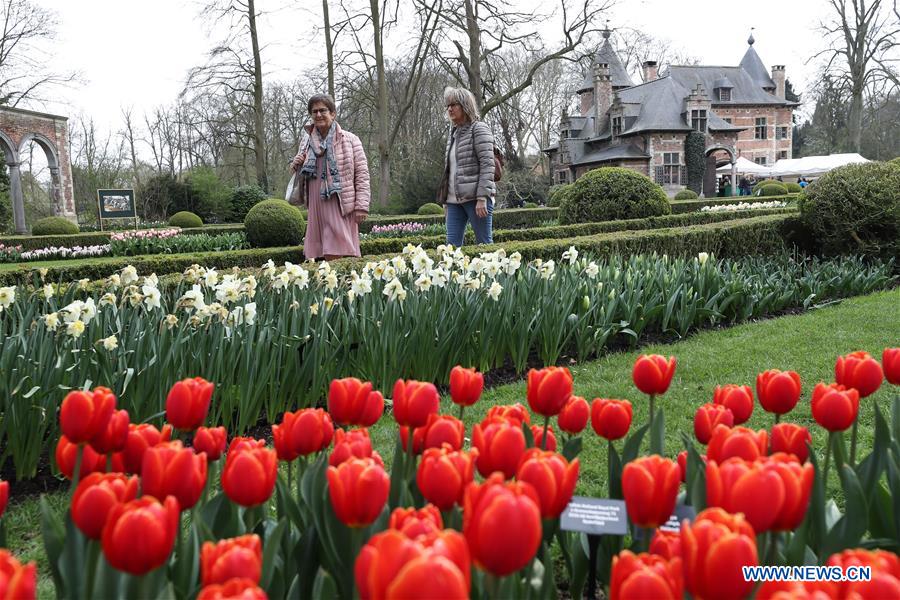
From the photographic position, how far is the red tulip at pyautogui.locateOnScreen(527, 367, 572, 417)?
149 centimetres

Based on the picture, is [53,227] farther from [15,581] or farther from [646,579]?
[646,579]

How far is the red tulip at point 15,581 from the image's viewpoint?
2.48ft

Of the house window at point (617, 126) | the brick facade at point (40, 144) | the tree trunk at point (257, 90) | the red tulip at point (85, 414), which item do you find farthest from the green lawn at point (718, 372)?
the house window at point (617, 126)

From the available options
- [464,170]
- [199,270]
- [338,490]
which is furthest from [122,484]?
[464,170]

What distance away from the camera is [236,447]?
4.07 ft

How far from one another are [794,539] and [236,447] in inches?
38.8

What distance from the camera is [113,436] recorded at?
1301 millimetres

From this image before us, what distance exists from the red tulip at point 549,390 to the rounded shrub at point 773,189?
97.1 feet

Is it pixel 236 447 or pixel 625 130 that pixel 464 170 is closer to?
pixel 236 447

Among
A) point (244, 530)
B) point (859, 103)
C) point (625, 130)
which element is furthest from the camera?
point (625, 130)

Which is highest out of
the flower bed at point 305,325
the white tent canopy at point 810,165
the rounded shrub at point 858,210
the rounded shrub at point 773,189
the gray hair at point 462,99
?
the white tent canopy at point 810,165

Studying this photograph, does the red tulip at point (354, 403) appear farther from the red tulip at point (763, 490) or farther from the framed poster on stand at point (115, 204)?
the framed poster on stand at point (115, 204)

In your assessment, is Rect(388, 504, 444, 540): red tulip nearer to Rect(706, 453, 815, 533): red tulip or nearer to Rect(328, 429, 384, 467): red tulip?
Rect(328, 429, 384, 467): red tulip

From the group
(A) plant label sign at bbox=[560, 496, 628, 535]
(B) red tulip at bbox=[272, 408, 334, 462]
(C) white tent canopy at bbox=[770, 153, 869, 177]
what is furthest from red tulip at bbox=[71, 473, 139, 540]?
(C) white tent canopy at bbox=[770, 153, 869, 177]
